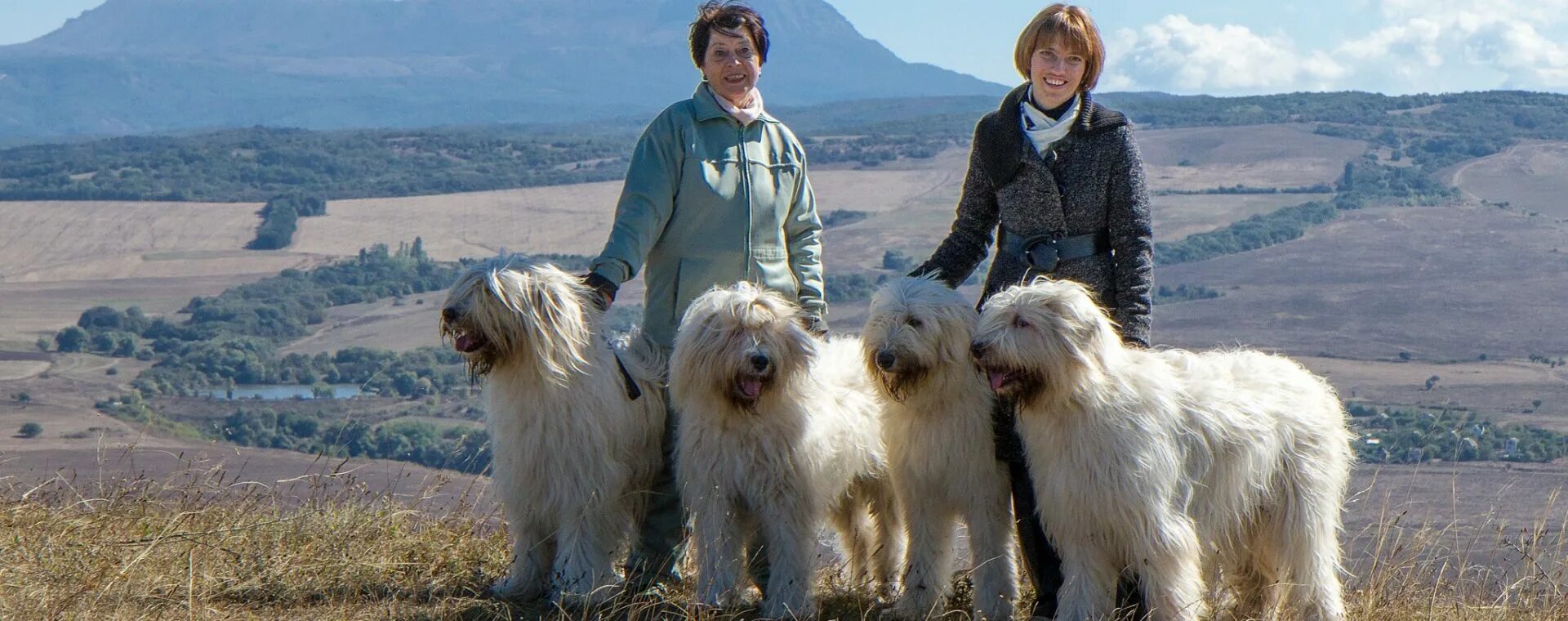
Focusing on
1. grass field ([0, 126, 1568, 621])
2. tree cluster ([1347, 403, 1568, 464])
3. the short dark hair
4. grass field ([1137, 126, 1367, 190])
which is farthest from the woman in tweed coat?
grass field ([1137, 126, 1367, 190])

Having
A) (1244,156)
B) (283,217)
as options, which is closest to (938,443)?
(283,217)

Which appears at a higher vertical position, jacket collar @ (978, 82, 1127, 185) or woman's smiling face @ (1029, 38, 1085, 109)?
woman's smiling face @ (1029, 38, 1085, 109)

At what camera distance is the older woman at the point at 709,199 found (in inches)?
231

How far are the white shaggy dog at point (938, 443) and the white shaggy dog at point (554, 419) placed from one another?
1.14 metres

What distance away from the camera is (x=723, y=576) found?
5695 millimetres

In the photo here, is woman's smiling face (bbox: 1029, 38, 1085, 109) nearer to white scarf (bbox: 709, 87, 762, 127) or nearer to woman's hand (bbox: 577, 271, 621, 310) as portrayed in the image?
white scarf (bbox: 709, 87, 762, 127)

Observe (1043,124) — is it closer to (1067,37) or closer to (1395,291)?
(1067,37)

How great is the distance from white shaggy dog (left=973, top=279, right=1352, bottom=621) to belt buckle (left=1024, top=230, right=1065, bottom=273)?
1.17 feet

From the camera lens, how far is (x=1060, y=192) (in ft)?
18.1

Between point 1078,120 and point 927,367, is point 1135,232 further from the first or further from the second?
point 927,367

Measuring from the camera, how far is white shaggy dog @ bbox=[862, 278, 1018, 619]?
17.6ft

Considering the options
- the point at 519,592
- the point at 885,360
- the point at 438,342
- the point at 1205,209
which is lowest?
the point at 438,342

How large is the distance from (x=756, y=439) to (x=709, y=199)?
41.4 inches

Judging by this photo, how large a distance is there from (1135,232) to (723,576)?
2.17 metres
